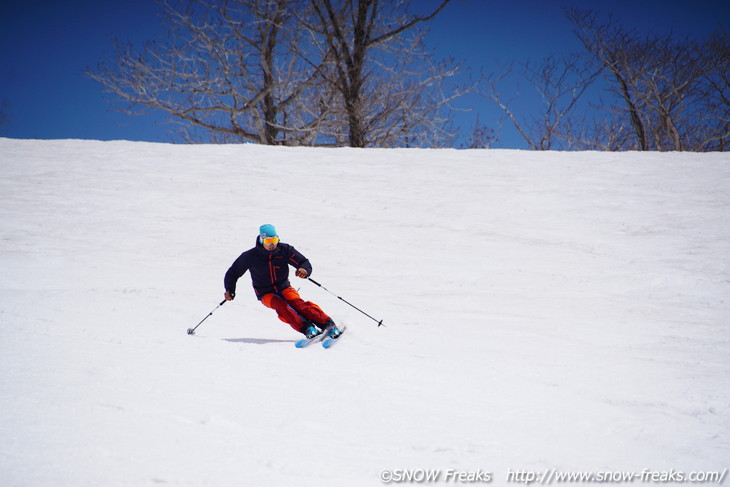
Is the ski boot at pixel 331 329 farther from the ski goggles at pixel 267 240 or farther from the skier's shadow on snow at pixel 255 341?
the ski goggles at pixel 267 240

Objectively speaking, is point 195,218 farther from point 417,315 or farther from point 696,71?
point 696,71

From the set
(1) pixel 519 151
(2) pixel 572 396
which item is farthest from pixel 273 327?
(1) pixel 519 151

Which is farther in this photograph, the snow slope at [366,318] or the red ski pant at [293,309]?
the red ski pant at [293,309]

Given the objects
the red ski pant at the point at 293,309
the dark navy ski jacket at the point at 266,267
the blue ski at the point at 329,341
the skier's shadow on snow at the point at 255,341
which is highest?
the dark navy ski jacket at the point at 266,267

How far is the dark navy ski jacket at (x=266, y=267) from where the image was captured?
468 centimetres

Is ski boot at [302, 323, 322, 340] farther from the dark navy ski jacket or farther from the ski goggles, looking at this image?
the ski goggles

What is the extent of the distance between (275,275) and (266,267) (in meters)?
0.12

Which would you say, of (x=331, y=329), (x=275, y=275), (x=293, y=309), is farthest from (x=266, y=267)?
(x=331, y=329)

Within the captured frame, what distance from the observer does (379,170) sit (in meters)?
10.9

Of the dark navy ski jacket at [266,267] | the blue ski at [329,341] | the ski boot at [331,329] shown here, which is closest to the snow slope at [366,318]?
the blue ski at [329,341]

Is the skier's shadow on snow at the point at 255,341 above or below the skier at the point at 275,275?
below

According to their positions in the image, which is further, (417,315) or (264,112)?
(264,112)

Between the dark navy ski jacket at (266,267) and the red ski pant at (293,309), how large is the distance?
0.29ft

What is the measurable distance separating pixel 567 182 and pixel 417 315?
6.28m
